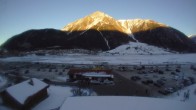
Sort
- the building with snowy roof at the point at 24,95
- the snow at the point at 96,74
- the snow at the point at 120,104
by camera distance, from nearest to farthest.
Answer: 1. the snow at the point at 120,104
2. the building with snowy roof at the point at 24,95
3. the snow at the point at 96,74

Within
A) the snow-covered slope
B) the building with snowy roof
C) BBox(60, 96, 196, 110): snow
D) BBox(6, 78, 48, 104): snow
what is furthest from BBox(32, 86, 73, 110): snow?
the snow-covered slope

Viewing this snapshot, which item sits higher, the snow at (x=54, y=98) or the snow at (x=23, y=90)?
the snow at (x=23, y=90)

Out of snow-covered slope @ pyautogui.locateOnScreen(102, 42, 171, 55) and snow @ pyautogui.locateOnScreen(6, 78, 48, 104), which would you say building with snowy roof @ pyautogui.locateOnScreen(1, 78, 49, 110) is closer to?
snow @ pyautogui.locateOnScreen(6, 78, 48, 104)

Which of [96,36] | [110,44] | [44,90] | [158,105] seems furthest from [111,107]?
[96,36]

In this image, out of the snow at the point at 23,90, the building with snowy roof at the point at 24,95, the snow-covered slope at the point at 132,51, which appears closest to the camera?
the building with snowy roof at the point at 24,95

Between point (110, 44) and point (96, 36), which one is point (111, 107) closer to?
point (110, 44)

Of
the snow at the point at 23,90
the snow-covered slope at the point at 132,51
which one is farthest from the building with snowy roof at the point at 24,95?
the snow-covered slope at the point at 132,51

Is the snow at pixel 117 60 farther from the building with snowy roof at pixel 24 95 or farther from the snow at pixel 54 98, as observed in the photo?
the building with snowy roof at pixel 24 95

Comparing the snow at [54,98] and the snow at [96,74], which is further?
the snow at [96,74]
